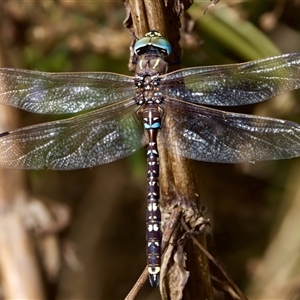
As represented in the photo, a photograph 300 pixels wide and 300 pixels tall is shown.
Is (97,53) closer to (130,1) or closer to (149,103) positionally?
(149,103)

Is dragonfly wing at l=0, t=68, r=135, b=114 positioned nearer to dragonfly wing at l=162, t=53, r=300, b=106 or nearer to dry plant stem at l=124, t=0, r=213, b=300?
dragonfly wing at l=162, t=53, r=300, b=106

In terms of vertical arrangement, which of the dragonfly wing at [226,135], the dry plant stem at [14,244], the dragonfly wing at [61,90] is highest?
the dragonfly wing at [61,90]

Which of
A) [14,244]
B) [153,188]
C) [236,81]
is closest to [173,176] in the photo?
[153,188]

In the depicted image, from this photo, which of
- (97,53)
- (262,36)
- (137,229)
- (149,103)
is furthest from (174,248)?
(137,229)

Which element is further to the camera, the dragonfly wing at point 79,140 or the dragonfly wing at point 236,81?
the dragonfly wing at point 79,140

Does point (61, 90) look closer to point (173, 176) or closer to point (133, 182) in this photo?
point (173, 176)

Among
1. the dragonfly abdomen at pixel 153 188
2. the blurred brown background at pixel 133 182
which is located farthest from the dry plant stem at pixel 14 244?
the dragonfly abdomen at pixel 153 188

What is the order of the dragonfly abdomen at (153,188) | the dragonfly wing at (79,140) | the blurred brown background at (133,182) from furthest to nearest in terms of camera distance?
the blurred brown background at (133,182), the dragonfly wing at (79,140), the dragonfly abdomen at (153,188)

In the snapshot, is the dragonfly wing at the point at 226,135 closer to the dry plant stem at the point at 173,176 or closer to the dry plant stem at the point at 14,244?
the dry plant stem at the point at 173,176
